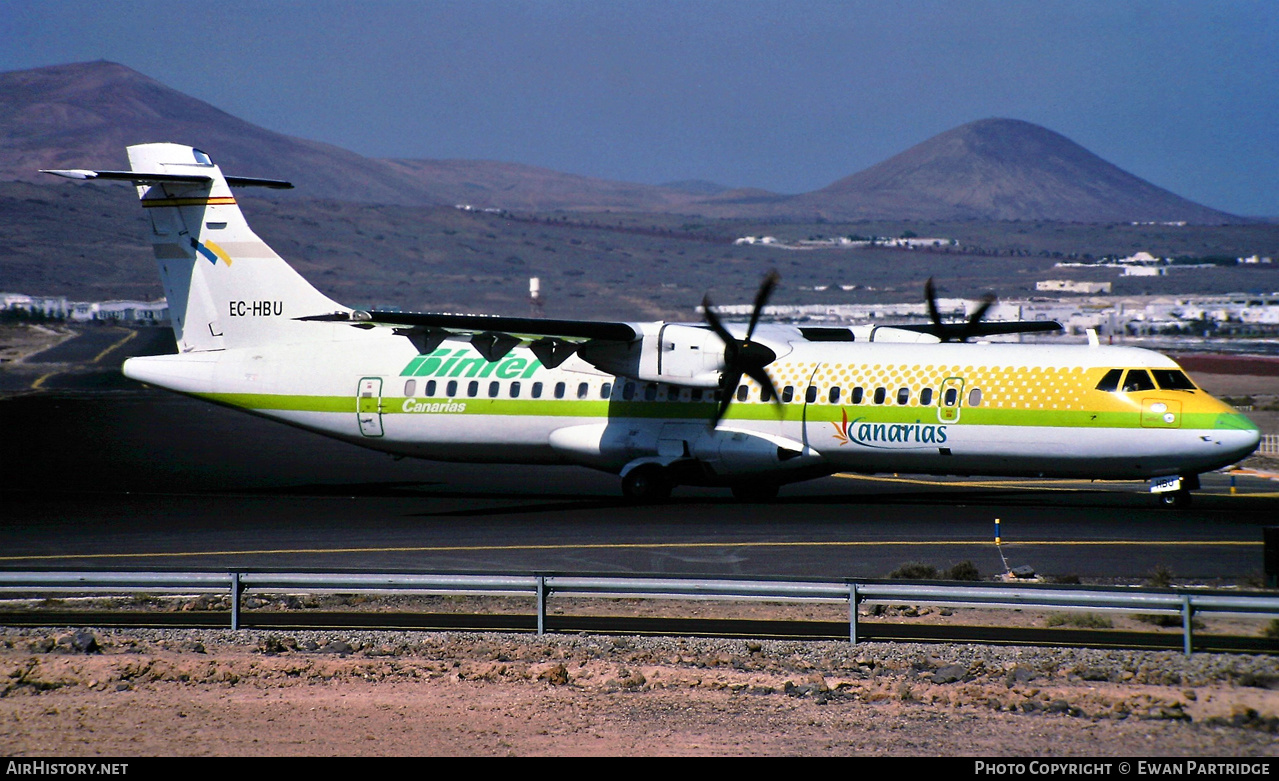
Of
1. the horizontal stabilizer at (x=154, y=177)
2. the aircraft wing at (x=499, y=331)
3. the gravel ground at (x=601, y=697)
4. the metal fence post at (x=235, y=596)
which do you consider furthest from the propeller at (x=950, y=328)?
the metal fence post at (x=235, y=596)

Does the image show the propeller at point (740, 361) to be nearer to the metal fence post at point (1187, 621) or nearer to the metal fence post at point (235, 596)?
the metal fence post at point (235, 596)

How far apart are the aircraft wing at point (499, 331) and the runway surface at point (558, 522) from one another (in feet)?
11.3

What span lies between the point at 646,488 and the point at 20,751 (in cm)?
1792

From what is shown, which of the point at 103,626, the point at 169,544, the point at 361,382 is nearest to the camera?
the point at 103,626

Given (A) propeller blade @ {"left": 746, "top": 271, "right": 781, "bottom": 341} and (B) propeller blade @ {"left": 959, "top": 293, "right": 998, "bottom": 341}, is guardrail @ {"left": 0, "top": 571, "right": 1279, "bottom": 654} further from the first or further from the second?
(B) propeller blade @ {"left": 959, "top": 293, "right": 998, "bottom": 341}

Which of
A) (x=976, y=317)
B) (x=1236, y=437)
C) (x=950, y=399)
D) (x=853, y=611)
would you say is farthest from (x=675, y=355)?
(x=853, y=611)

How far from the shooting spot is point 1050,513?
84.6ft

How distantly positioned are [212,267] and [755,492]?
1425cm

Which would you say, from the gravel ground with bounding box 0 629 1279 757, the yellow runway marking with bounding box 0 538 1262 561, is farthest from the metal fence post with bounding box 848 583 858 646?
the yellow runway marking with bounding box 0 538 1262 561

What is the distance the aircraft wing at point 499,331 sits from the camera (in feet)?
84.5

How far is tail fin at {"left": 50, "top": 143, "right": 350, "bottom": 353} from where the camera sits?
31.1 meters

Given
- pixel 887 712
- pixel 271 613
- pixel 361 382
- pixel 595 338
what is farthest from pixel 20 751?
pixel 361 382
